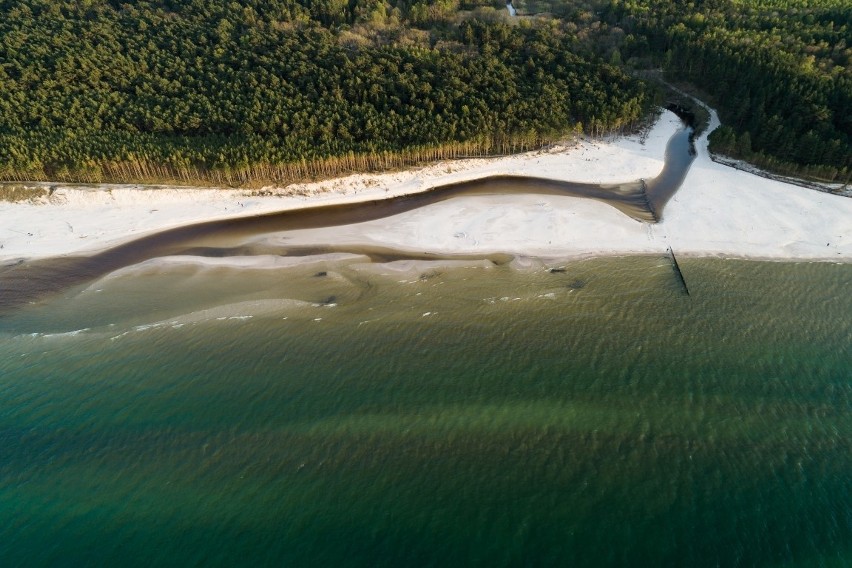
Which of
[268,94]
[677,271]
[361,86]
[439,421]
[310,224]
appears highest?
[361,86]

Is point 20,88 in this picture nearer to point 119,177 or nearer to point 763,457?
point 119,177

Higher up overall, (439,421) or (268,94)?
(268,94)

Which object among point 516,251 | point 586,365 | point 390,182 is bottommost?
point 586,365

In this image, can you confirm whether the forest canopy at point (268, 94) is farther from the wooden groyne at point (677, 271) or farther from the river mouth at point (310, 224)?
the wooden groyne at point (677, 271)

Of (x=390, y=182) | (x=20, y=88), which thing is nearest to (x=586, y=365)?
(x=390, y=182)

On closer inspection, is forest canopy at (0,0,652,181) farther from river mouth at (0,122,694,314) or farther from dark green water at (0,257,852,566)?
dark green water at (0,257,852,566)

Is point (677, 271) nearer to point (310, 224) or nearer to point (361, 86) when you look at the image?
point (310, 224)

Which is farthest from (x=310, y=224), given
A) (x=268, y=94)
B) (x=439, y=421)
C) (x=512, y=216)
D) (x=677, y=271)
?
(x=677, y=271)
